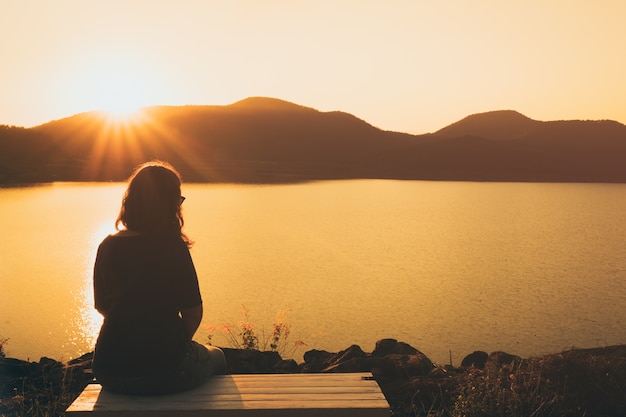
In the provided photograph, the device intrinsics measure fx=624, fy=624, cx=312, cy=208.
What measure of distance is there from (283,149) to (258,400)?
109m

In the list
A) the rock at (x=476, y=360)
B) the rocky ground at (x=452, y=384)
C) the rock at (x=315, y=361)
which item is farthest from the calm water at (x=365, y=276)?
the rocky ground at (x=452, y=384)

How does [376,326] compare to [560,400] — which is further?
[376,326]

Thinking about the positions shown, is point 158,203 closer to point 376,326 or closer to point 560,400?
point 560,400

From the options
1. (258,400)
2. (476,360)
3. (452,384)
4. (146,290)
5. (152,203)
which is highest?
(152,203)

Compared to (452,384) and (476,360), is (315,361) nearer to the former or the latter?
(476,360)

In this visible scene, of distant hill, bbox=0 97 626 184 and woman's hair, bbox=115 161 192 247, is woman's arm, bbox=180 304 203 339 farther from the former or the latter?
distant hill, bbox=0 97 626 184

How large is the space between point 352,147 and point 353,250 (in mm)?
105634

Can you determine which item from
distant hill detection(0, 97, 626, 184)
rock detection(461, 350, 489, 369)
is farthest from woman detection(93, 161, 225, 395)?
distant hill detection(0, 97, 626, 184)

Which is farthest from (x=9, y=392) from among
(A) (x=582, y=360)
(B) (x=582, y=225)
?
(B) (x=582, y=225)

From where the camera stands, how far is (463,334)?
26.6 ft

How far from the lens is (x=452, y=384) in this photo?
4.79 metres

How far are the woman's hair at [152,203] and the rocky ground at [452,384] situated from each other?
1.73 meters

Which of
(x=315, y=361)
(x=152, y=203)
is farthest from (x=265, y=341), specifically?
(x=152, y=203)

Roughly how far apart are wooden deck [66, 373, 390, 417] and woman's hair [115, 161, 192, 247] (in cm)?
74
